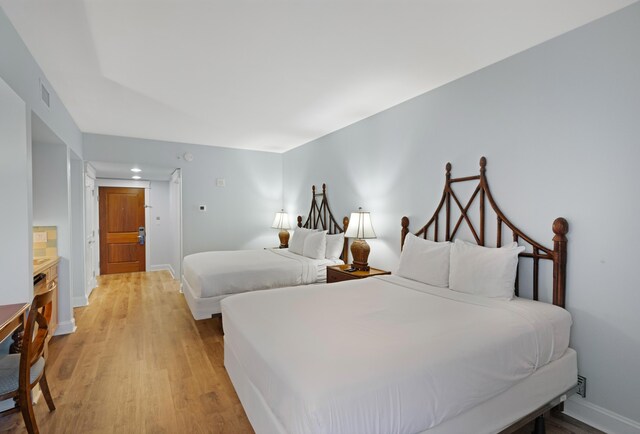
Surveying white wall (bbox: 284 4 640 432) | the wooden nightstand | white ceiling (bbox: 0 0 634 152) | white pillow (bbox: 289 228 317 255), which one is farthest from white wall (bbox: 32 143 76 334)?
white wall (bbox: 284 4 640 432)

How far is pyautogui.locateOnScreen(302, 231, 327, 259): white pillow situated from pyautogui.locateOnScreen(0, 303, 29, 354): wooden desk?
2988mm

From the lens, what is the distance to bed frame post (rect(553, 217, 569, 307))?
2193 millimetres

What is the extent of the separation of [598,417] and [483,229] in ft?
4.61

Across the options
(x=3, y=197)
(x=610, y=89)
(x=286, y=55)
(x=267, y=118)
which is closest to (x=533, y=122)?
(x=610, y=89)

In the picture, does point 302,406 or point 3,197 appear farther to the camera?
point 3,197

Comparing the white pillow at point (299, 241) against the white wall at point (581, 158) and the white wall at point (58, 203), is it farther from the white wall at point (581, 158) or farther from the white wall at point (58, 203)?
the white wall at point (58, 203)

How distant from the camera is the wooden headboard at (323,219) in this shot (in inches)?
178

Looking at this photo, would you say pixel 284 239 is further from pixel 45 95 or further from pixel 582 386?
pixel 582 386

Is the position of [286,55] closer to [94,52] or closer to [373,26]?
[373,26]

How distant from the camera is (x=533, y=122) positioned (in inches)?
94.4

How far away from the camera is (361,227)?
3820 mm

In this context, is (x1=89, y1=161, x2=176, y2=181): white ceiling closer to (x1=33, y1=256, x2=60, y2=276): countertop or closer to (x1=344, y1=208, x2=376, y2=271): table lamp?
(x1=33, y1=256, x2=60, y2=276): countertop

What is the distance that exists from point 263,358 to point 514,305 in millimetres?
1637

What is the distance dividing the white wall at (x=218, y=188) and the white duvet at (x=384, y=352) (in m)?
3.71
